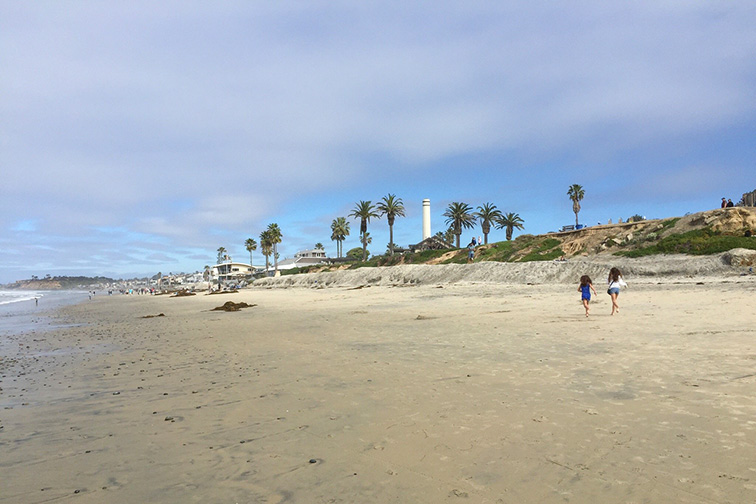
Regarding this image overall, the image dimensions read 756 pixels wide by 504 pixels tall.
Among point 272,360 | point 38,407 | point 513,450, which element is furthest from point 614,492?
point 38,407

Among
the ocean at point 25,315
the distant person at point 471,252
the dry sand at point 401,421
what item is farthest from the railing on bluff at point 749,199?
the ocean at point 25,315

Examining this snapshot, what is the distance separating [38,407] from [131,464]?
392 cm

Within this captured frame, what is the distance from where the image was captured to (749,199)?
4381 centimetres

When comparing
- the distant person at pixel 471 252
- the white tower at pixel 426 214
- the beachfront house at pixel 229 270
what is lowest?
the distant person at pixel 471 252

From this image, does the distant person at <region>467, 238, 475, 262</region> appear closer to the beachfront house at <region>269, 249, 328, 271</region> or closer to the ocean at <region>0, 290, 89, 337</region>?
the ocean at <region>0, 290, 89, 337</region>

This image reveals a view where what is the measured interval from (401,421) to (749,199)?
2165 inches

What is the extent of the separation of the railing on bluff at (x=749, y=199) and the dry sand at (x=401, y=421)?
42.8 meters

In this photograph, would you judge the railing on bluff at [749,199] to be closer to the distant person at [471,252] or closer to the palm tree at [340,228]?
the distant person at [471,252]

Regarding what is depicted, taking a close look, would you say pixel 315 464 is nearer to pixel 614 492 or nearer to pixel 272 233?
pixel 614 492

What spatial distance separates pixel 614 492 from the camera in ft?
12.0

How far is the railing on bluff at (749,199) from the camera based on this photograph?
141 ft

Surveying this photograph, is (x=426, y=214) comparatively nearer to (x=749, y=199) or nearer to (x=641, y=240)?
(x=641, y=240)

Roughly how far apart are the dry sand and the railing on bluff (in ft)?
140

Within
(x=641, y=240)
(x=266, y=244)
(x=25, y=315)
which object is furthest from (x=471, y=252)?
(x=266, y=244)
